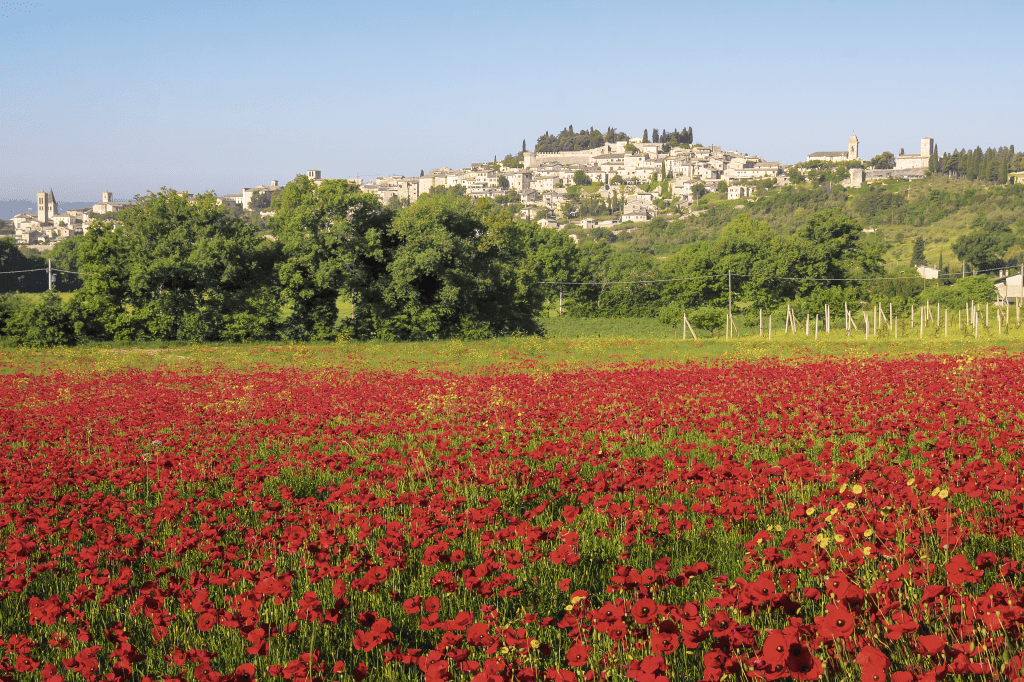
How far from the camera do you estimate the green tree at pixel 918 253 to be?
120 metres

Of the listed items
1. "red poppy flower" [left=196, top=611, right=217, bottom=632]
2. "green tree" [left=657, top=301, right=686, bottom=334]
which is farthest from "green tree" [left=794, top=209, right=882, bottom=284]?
"red poppy flower" [left=196, top=611, right=217, bottom=632]

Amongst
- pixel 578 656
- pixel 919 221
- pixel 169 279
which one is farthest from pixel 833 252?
pixel 919 221

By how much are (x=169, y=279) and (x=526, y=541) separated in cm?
4520

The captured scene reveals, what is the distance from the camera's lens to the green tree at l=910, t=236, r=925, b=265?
12044 cm

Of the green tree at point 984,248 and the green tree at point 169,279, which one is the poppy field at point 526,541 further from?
the green tree at point 984,248

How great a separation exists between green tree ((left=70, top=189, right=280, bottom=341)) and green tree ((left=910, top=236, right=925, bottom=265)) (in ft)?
353

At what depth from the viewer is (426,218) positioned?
154 ft

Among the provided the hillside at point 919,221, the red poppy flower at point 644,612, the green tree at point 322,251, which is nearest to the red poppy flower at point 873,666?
the red poppy flower at point 644,612

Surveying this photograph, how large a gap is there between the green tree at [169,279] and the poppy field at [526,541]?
32.8 m

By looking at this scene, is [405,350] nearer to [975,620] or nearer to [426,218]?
[426,218]

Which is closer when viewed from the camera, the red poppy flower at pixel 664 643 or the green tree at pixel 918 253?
the red poppy flower at pixel 664 643

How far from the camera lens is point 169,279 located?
44.9 meters

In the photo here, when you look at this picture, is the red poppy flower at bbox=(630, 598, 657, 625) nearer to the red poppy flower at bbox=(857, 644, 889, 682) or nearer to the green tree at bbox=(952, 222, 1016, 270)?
the red poppy flower at bbox=(857, 644, 889, 682)

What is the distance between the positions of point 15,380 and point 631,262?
87.2 meters
